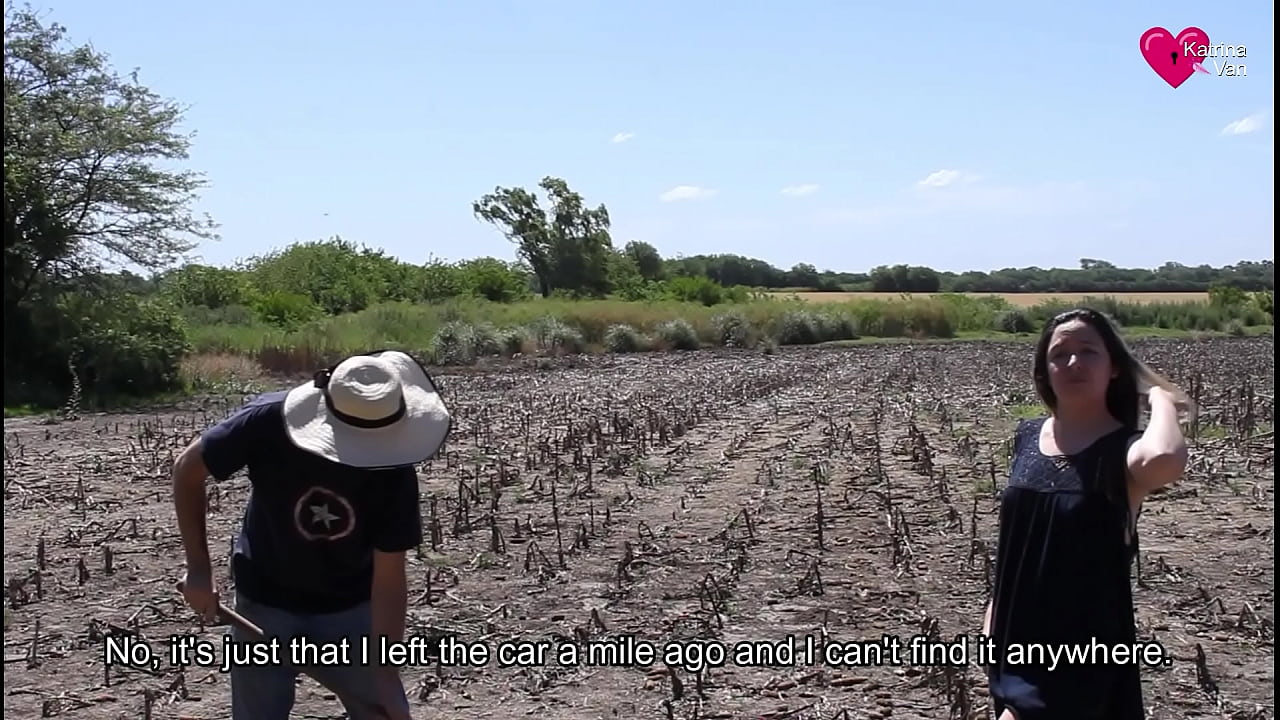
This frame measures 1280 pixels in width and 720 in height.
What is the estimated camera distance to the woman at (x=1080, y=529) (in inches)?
120

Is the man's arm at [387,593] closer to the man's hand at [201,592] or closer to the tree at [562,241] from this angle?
the man's hand at [201,592]

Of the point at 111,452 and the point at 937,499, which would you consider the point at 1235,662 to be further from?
the point at 111,452

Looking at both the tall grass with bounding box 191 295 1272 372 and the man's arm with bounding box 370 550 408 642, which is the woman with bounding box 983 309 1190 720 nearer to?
the man's arm with bounding box 370 550 408 642

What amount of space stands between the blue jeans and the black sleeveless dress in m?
1.69

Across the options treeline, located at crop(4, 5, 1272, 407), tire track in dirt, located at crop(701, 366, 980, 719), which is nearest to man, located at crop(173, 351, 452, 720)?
tire track in dirt, located at crop(701, 366, 980, 719)

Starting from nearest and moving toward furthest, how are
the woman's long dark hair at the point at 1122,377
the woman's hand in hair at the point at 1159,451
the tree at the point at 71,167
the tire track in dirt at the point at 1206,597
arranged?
the woman's hand in hair at the point at 1159,451 → the woman's long dark hair at the point at 1122,377 → the tire track in dirt at the point at 1206,597 → the tree at the point at 71,167

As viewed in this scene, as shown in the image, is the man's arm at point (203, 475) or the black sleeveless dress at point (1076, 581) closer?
the black sleeveless dress at point (1076, 581)

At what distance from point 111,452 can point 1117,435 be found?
1385 cm

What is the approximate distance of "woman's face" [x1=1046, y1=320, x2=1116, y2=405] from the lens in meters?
3.18

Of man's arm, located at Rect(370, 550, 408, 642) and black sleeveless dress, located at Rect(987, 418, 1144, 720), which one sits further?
man's arm, located at Rect(370, 550, 408, 642)

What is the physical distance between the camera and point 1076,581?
3.09 metres

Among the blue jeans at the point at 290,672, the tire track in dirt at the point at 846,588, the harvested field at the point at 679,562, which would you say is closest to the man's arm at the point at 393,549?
the blue jeans at the point at 290,672

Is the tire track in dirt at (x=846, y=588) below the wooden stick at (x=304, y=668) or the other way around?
below

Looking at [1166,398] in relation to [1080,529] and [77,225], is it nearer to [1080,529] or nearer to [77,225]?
[1080,529]
